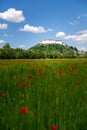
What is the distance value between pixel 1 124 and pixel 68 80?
2618 mm

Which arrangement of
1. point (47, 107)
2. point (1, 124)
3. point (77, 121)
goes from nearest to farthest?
point (1, 124) < point (77, 121) < point (47, 107)

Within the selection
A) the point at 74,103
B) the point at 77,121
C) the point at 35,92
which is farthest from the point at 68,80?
the point at 77,121

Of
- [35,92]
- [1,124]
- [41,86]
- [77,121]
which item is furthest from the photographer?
[41,86]

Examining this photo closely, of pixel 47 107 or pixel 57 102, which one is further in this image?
pixel 57 102

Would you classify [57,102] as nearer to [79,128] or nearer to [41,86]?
[79,128]

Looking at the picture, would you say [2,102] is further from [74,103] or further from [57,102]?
[74,103]

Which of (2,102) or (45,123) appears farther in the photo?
(2,102)

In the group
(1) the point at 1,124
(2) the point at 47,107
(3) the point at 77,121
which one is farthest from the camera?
(2) the point at 47,107

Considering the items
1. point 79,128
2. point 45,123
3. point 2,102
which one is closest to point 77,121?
point 79,128

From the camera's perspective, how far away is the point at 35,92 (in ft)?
11.5

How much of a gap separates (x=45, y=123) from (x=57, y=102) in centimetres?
67

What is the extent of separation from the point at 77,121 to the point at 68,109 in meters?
0.39

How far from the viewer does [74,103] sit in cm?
301

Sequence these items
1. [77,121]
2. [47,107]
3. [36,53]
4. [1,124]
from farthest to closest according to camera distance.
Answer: [36,53] → [47,107] → [77,121] → [1,124]
